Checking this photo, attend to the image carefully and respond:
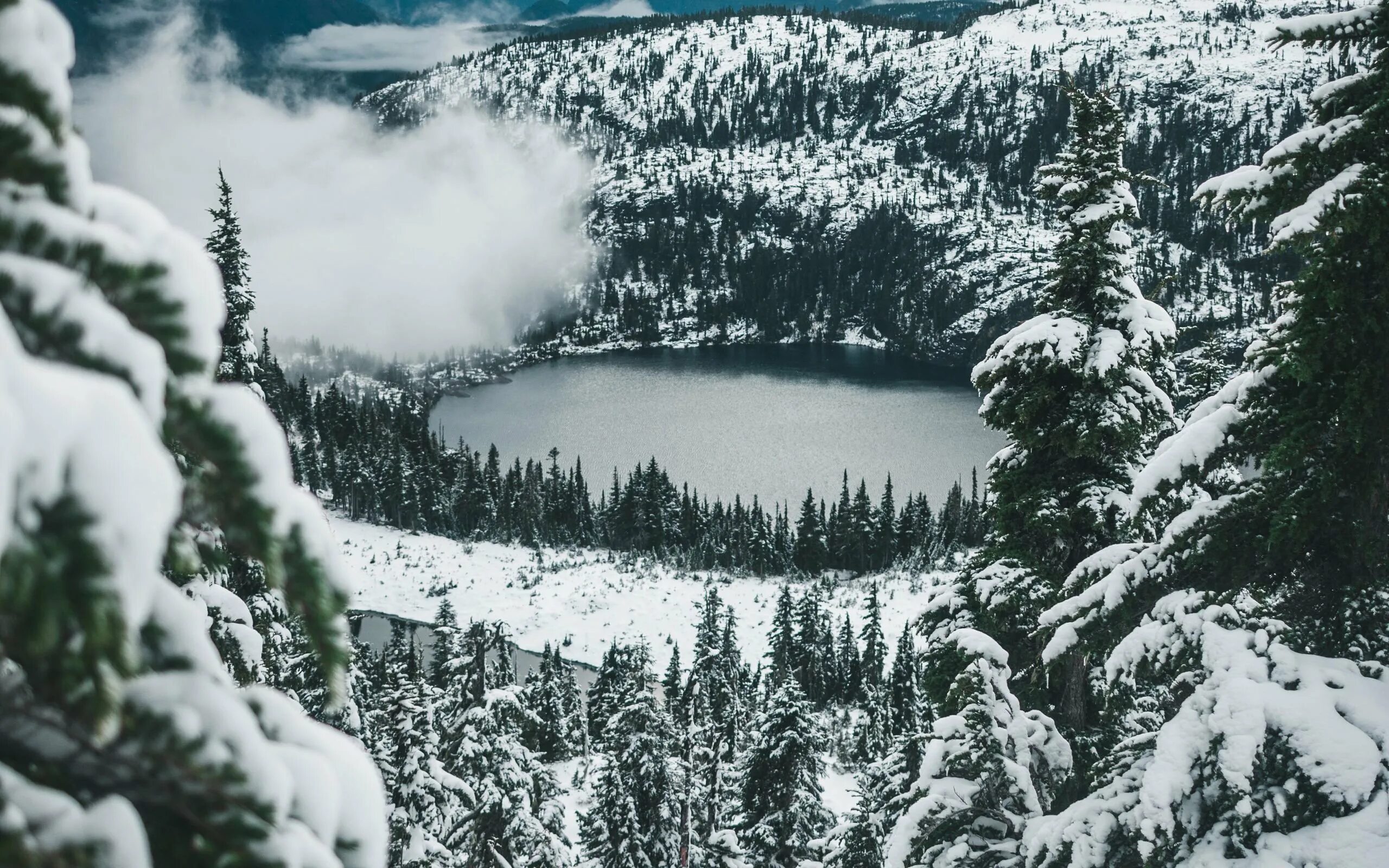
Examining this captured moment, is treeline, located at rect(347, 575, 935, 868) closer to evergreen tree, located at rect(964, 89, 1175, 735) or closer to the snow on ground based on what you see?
evergreen tree, located at rect(964, 89, 1175, 735)

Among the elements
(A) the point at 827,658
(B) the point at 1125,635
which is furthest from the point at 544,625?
(B) the point at 1125,635

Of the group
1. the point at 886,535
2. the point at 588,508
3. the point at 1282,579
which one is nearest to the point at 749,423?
the point at 588,508

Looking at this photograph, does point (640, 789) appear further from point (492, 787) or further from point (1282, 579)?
point (1282, 579)

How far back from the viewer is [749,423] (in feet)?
408

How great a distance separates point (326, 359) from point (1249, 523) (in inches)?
8264

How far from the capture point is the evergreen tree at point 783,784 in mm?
18781

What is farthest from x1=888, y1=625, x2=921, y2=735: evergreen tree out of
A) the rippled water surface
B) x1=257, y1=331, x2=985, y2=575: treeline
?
the rippled water surface

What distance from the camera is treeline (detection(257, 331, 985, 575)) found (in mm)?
77438

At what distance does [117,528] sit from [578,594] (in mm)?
65118

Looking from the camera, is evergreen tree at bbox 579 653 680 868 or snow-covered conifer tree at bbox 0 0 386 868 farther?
evergreen tree at bbox 579 653 680 868

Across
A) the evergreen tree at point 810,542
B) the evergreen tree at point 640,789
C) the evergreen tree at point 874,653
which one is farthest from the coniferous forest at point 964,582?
the evergreen tree at point 810,542

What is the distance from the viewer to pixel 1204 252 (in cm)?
17988

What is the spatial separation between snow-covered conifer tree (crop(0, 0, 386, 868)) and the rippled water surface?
90755 mm

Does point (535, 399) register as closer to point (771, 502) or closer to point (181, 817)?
point (771, 502)
